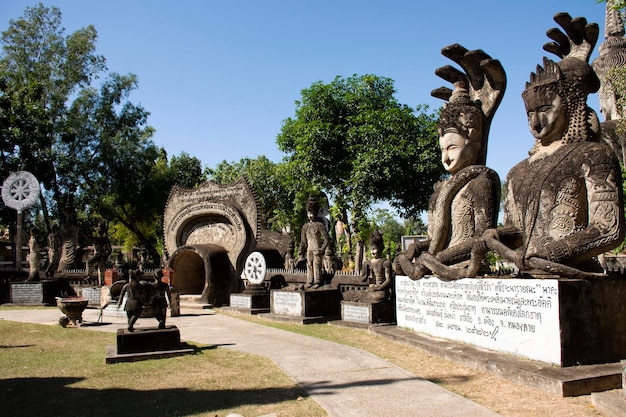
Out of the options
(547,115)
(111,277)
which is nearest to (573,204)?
(547,115)

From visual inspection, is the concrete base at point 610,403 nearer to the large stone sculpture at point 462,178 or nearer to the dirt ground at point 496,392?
the dirt ground at point 496,392

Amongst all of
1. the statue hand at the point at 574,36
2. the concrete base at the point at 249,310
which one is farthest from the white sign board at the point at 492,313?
the concrete base at the point at 249,310

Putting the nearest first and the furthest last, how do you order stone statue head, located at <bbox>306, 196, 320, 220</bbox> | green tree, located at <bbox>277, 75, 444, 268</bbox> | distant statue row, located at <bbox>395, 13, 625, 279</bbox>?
distant statue row, located at <bbox>395, 13, 625, 279</bbox>, stone statue head, located at <bbox>306, 196, 320, 220</bbox>, green tree, located at <bbox>277, 75, 444, 268</bbox>

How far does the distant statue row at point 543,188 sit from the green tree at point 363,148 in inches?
504

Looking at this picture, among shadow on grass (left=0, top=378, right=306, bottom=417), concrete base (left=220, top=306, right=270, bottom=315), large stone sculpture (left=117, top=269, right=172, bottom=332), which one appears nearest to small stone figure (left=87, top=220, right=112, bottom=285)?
concrete base (left=220, top=306, right=270, bottom=315)

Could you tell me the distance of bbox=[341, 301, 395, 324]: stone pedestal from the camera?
10.8 metres

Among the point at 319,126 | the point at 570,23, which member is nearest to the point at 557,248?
the point at 570,23

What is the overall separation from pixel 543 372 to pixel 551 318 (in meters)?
0.62

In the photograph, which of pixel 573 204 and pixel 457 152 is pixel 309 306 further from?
pixel 573 204

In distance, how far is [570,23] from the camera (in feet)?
22.7

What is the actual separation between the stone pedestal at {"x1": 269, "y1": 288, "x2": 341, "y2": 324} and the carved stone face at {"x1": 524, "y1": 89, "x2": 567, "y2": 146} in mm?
7586

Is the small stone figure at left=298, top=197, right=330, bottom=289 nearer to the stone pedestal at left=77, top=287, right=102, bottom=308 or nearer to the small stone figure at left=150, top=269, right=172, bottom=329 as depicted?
the small stone figure at left=150, top=269, right=172, bottom=329

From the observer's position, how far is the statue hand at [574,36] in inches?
270

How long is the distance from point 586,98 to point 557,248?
2.08 meters
